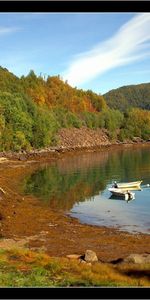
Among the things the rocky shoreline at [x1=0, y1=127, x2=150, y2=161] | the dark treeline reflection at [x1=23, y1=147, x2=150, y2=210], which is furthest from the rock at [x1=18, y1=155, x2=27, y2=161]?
the dark treeline reflection at [x1=23, y1=147, x2=150, y2=210]

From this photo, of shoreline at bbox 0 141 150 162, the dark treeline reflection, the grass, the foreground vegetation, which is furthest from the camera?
the foreground vegetation

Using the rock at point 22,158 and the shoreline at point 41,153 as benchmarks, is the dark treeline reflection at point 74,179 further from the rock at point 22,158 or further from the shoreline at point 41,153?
the shoreline at point 41,153

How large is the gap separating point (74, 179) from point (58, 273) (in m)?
56.2

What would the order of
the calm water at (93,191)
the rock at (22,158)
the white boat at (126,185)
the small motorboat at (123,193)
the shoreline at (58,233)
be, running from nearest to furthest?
the shoreline at (58,233)
the calm water at (93,191)
the small motorboat at (123,193)
the white boat at (126,185)
the rock at (22,158)

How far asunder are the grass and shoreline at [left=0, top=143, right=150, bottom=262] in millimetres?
4606

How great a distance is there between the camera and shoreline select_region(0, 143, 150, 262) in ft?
87.4

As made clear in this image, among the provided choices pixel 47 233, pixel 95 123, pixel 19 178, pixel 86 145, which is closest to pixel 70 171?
pixel 19 178

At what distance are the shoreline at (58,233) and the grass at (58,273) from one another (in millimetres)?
4606

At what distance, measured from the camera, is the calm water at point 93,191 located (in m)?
39.8

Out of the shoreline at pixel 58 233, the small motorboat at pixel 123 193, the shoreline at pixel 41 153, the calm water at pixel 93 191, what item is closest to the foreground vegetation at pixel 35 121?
the shoreline at pixel 41 153

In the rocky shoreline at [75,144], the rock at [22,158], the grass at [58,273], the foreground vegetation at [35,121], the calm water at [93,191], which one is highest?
the foreground vegetation at [35,121]

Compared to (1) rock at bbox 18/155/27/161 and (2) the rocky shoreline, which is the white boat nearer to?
(1) rock at bbox 18/155/27/161

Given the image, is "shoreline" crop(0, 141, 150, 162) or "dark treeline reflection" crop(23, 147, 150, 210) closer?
"dark treeline reflection" crop(23, 147, 150, 210)

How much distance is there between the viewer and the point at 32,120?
120562 mm
